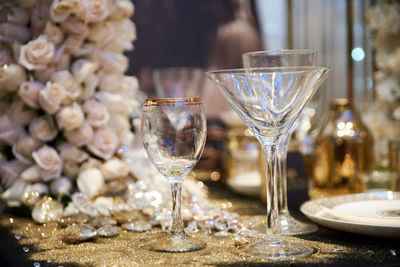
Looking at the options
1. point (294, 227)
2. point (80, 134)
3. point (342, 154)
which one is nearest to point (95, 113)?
point (80, 134)

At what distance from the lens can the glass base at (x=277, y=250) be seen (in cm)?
68

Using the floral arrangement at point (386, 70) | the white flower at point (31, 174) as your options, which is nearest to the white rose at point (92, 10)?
the white flower at point (31, 174)

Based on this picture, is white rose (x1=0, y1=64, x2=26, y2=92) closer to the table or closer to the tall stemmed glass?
the table

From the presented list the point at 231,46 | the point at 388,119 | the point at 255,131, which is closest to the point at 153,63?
the point at 231,46

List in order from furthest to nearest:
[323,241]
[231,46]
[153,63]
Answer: [231,46] < [153,63] < [323,241]

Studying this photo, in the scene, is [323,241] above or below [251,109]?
below

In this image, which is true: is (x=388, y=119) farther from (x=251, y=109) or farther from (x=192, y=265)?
(x=192, y=265)

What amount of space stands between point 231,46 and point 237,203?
391 cm

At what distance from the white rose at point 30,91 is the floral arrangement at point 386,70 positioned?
1034mm

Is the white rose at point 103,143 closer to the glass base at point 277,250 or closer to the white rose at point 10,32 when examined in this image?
the white rose at point 10,32

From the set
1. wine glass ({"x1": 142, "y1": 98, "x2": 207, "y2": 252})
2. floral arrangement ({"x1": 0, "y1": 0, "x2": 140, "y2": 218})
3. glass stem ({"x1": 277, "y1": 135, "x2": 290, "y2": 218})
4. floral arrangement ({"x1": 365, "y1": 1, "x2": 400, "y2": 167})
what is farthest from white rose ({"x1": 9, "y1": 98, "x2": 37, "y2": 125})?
floral arrangement ({"x1": 365, "y1": 1, "x2": 400, "y2": 167})

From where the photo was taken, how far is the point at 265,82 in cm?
68

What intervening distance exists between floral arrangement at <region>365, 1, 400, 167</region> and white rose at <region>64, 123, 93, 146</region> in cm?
94

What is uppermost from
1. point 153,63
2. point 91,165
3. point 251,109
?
point 153,63
